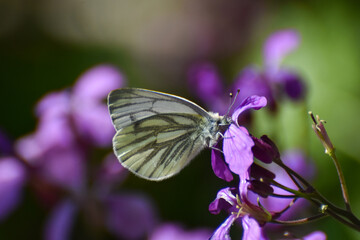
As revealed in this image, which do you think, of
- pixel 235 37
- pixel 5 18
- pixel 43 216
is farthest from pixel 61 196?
pixel 5 18

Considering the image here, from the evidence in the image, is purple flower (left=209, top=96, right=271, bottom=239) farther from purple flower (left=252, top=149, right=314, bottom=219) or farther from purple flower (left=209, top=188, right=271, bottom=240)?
purple flower (left=252, top=149, right=314, bottom=219)

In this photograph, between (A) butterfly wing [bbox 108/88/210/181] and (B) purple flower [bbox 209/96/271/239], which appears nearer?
(B) purple flower [bbox 209/96/271/239]

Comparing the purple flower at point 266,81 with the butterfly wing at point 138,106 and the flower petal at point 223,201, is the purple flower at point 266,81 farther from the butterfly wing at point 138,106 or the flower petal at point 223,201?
the flower petal at point 223,201

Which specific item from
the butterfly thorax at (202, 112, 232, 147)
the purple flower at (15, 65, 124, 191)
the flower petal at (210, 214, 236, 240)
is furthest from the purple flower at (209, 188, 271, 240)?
the purple flower at (15, 65, 124, 191)

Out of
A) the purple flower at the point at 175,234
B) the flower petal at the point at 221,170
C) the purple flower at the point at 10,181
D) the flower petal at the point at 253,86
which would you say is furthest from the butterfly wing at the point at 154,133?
the purple flower at the point at 10,181

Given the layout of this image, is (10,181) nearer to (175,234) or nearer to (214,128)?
(175,234)

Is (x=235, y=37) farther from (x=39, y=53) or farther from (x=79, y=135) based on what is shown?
(x=79, y=135)

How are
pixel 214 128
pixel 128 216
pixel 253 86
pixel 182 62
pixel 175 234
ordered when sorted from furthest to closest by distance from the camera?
pixel 182 62 → pixel 128 216 → pixel 175 234 → pixel 253 86 → pixel 214 128

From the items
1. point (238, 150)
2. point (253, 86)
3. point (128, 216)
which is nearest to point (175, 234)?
point (128, 216)
